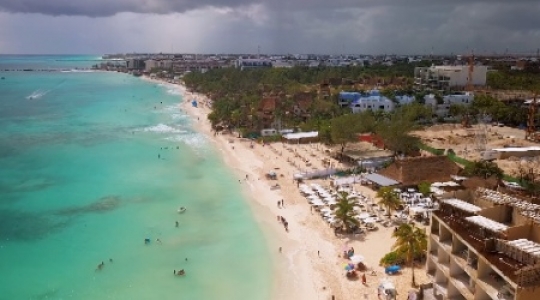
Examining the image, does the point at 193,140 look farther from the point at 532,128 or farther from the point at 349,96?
the point at 532,128

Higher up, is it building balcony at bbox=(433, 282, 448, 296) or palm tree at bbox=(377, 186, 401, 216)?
palm tree at bbox=(377, 186, 401, 216)

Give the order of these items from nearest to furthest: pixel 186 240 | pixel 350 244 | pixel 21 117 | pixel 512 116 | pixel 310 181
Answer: pixel 350 244
pixel 186 240
pixel 310 181
pixel 512 116
pixel 21 117

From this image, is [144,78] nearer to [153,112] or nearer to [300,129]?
[153,112]

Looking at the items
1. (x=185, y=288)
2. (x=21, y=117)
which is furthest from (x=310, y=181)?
(x=21, y=117)

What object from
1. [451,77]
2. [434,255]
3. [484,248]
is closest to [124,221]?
[434,255]

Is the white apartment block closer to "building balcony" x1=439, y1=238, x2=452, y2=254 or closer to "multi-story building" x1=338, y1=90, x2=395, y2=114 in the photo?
"multi-story building" x1=338, y1=90, x2=395, y2=114

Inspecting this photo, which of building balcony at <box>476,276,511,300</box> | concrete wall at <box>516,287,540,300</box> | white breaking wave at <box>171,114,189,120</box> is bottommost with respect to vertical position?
building balcony at <box>476,276,511,300</box>

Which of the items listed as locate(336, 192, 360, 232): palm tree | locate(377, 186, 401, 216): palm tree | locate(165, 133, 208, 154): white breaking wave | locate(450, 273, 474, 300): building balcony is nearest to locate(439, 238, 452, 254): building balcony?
locate(450, 273, 474, 300): building balcony
